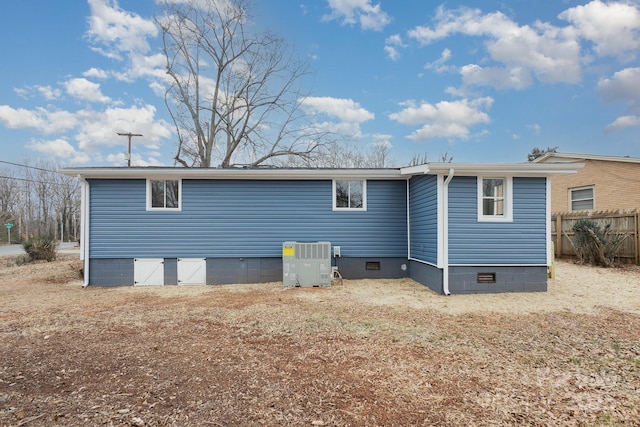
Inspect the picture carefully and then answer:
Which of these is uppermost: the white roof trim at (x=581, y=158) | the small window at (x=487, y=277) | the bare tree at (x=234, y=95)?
the bare tree at (x=234, y=95)

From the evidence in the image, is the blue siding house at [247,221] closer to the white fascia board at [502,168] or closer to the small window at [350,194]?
the small window at [350,194]

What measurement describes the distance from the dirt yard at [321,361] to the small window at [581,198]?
900 cm

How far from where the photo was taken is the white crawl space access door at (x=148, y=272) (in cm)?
863

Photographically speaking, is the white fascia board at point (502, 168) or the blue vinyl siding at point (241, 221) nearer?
the white fascia board at point (502, 168)

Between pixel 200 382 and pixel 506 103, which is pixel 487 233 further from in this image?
pixel 506 103

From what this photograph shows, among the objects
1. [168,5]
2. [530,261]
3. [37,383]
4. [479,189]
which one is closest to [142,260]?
[37,383]

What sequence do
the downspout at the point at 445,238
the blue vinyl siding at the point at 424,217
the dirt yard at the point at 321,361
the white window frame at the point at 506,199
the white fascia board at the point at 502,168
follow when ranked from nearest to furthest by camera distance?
the dirt yard at the point at 321,361 → the white fascia board at the point at 502,168 → the downspout at the point at 445,238 → the white window frame at the point at 506,199 → the blue vinyl siding at the point at 424,217

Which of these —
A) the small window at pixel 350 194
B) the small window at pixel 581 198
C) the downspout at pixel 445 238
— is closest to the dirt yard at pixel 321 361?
the downspout at pixel 445 238

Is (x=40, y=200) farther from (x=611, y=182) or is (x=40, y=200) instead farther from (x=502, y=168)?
(x=611, y=182)

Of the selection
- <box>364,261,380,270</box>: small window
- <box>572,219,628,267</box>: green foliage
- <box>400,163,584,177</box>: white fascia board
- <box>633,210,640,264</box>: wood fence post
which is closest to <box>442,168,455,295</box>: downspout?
<box>400,163,584,177</box>: white fascia board

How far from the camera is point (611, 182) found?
13508mm

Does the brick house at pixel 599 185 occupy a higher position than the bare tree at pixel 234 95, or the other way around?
the bare tree at pixel 234 95

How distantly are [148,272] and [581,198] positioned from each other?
53.7 feet

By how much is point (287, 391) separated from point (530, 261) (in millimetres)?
6543
